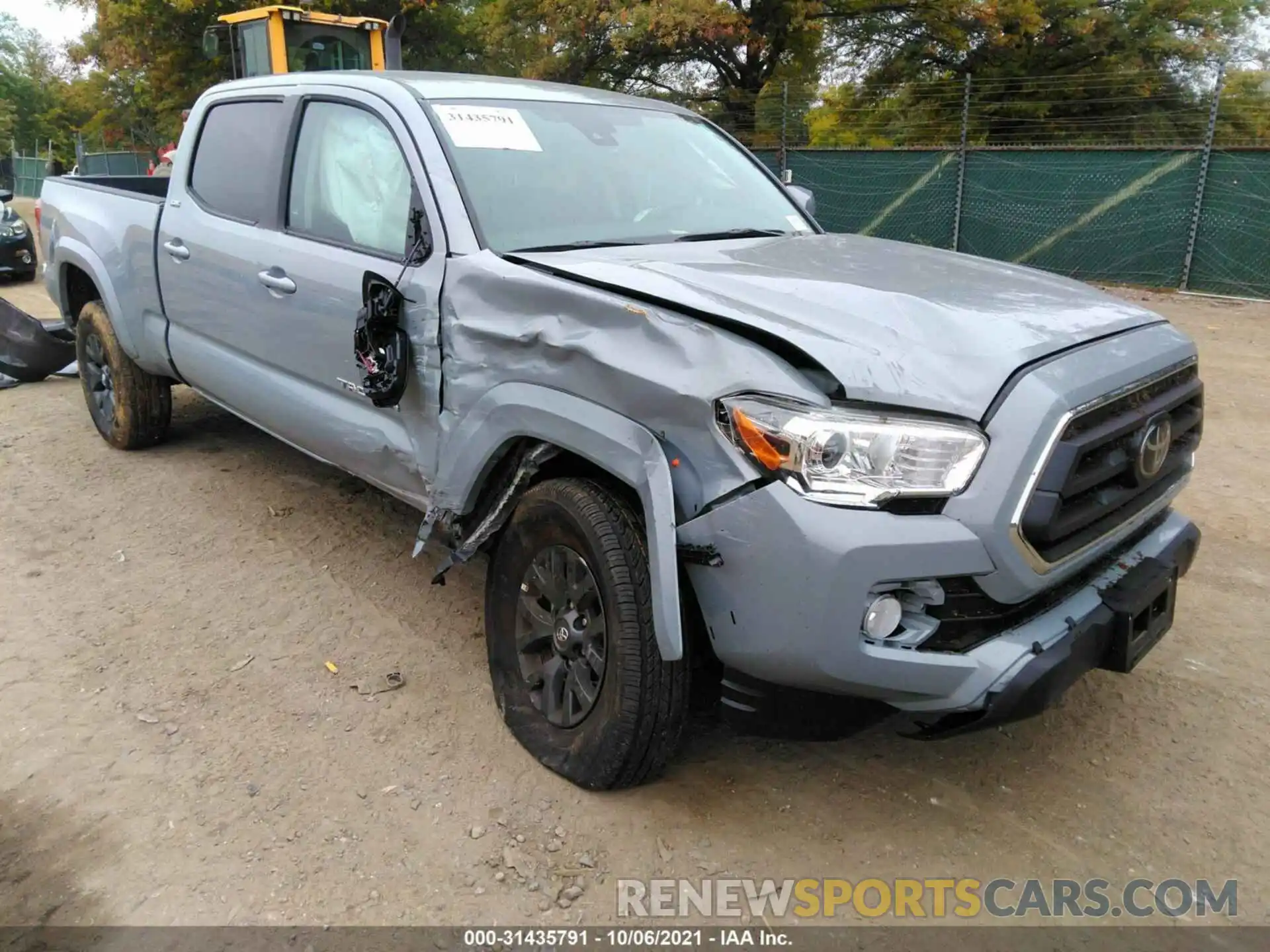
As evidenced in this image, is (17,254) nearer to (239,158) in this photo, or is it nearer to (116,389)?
(116,389)

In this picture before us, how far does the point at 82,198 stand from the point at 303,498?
2225mm

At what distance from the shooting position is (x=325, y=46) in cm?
1304

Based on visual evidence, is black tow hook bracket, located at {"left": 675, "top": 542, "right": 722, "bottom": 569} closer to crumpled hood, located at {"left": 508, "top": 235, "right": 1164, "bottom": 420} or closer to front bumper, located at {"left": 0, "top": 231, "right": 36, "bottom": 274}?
crumpled hood, located at {"left": 508, "top": 235, "right": 1164, "bottom": 420}

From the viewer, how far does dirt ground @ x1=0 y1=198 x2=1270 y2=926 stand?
8.21ft

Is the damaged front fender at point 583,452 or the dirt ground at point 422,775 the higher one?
the damaged front fender at point 583,452

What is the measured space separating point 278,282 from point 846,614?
8.64ft

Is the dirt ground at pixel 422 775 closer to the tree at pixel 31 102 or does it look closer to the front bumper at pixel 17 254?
the front bumper at pixel 17 254

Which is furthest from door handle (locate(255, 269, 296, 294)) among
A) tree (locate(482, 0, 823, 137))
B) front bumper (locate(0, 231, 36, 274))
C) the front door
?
tree (locate(482, 0, 823, 137))

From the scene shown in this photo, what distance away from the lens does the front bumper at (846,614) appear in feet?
7.07

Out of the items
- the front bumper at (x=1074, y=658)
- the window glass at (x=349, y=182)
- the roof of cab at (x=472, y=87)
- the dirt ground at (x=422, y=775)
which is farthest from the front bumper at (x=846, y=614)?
the roof of cab at (x=472, y=87)

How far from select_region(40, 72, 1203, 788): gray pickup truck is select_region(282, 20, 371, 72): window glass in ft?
31.9

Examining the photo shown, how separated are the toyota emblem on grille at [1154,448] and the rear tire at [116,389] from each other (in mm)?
4845

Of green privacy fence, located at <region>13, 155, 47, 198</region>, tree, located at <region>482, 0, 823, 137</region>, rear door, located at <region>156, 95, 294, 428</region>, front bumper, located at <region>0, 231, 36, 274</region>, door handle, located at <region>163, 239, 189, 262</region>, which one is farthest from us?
green privacy fence, located at <region>13, 155, 47, 198</region>

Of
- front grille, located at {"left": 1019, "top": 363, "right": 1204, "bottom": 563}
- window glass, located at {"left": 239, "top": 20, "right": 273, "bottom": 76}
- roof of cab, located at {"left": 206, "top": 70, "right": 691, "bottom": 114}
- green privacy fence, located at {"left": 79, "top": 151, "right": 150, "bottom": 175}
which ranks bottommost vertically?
front grille, located at {"left": 1019, "top": 363, "right": 1204, "bottom": 563}
